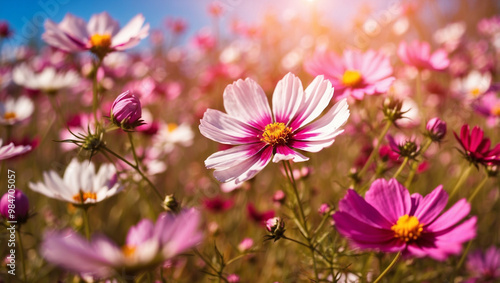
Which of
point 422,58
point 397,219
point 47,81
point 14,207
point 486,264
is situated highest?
point 47,81

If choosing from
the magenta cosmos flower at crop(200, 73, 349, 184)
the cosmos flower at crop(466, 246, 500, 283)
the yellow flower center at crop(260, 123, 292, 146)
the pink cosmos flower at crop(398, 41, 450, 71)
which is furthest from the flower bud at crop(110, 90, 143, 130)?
the cosmos flower at crop(466, 246, 500, 283)

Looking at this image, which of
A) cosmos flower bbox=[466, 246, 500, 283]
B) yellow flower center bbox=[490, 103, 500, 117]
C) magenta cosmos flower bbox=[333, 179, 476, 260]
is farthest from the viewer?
yellow flower center bbox=[490, 103, 500, 117]

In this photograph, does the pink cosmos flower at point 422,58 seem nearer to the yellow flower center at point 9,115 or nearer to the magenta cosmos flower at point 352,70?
the magenta cosmos flower at point 352,70

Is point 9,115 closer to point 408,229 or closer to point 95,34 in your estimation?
point 95,34

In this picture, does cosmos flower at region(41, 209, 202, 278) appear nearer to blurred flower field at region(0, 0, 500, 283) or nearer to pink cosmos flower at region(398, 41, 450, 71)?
blurred flower field at region(0, 0, 500, 283)

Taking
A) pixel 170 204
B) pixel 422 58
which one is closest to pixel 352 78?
pixel 422 58
